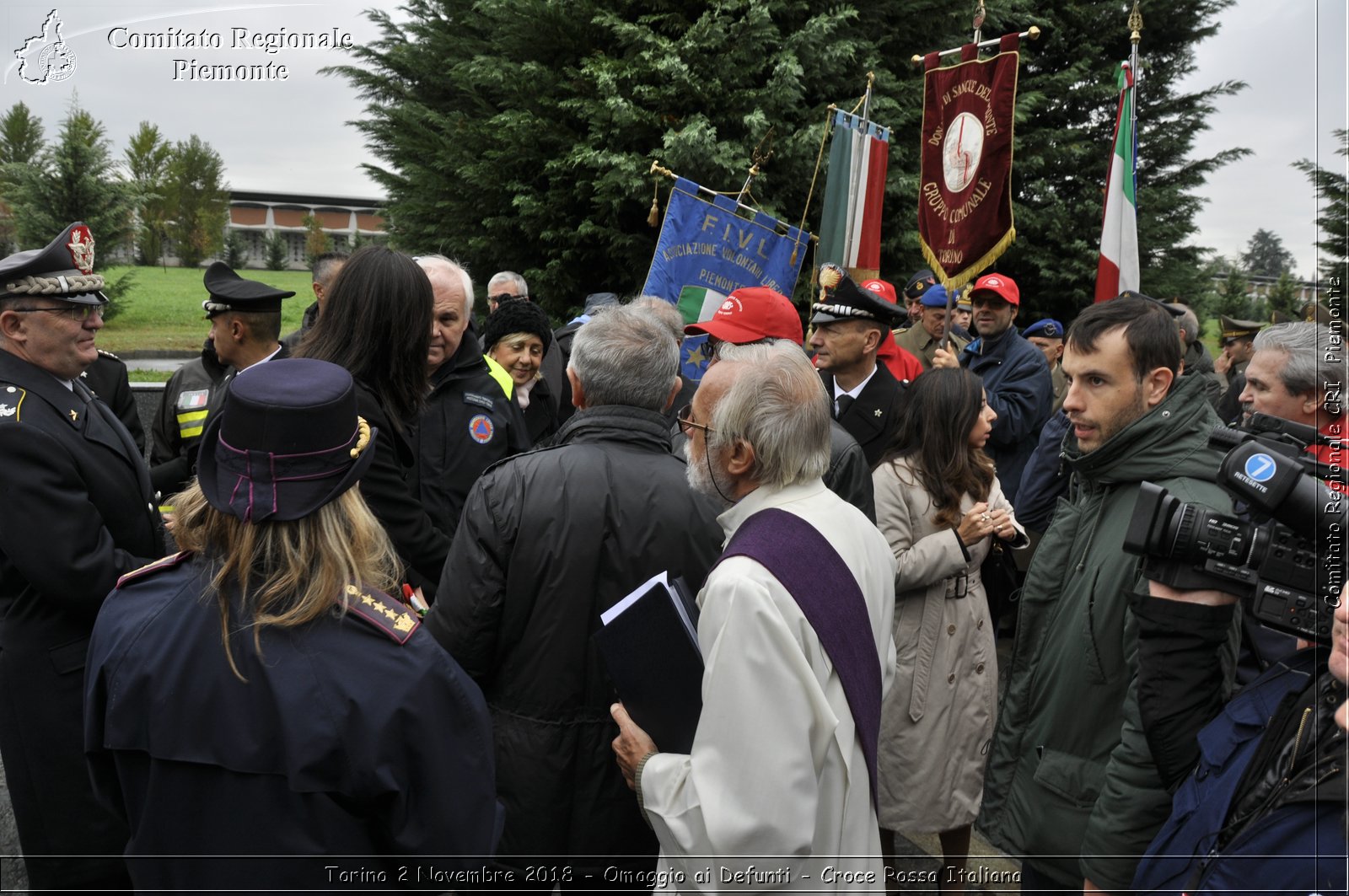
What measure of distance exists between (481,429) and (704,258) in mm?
2672

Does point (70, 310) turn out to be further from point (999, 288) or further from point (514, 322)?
point (999, 288)

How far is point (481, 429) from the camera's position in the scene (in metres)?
4.04

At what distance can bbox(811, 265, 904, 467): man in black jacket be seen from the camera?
4703 millimetres

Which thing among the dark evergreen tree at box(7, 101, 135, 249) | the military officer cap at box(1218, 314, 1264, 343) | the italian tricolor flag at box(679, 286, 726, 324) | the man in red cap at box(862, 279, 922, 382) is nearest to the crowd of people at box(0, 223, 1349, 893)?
the man in red cap at box(862, 279, 922, 382)

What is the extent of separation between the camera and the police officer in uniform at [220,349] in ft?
15.7

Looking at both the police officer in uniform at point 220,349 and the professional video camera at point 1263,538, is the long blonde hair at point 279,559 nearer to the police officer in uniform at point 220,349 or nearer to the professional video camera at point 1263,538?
the professional video camera at point 1263,538

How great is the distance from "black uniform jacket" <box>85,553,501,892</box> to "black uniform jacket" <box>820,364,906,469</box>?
310 centimetres

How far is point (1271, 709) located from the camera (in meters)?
2.06

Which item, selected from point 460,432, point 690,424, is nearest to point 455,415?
point 460,432

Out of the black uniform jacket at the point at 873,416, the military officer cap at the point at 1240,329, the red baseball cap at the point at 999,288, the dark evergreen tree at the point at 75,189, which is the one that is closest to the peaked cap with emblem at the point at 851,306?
the black uniform jacket at the point at 873,416

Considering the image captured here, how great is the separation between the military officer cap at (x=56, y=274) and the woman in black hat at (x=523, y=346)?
8.22ft

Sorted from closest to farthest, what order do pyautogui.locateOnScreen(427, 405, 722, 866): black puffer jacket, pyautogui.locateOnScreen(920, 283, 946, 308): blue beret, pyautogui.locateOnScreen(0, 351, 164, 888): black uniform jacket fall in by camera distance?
pyautogui.locateOnScreen(427, 405, 722, 866): black puffer jacket
pyautogui.locateOnScreen(0, 351, 164, 888): black uniform jacket
pyautogui.locateOnScreen(920, 283, 946, 308): blue beret

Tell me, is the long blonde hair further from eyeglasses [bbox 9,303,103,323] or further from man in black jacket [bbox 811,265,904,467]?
man in black jacket [bbox 811,265,904,467]

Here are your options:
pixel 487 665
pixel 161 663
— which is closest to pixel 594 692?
pixel 487 665
